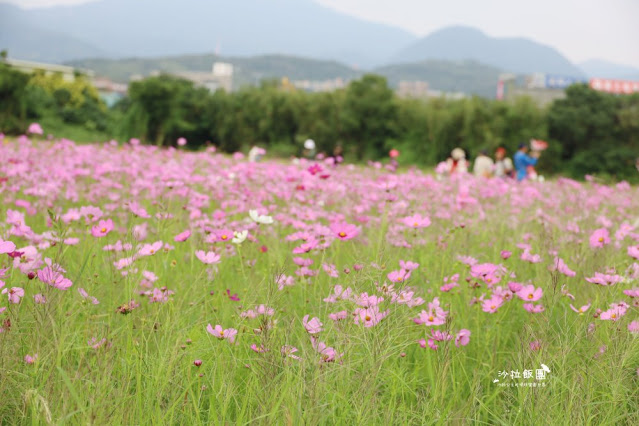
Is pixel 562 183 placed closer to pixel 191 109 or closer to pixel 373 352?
pixel 373 352

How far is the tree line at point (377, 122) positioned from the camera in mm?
26094

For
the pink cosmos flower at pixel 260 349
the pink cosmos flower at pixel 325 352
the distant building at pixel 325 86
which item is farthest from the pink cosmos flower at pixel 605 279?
the distant building at pixel 325 86

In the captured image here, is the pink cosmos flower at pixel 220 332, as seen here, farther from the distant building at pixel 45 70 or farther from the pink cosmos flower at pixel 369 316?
the distant building at pixel 45 70

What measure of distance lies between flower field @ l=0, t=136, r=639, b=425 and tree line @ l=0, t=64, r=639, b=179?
23.3 m

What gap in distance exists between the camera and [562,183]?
708cm

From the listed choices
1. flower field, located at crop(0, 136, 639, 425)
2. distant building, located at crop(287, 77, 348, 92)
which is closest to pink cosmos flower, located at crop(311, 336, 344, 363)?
flower field, located at crop(0, 136, 639, 425)

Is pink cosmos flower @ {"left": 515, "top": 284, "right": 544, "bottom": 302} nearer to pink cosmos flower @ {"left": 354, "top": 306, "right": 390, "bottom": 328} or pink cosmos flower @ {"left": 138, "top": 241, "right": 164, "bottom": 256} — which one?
pink cosmos flower @ {"left": 354, "top": 306, "right": 390, "bottom": 328}

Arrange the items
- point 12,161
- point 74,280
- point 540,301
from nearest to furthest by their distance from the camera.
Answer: point 74,280
point 540,301
point 12,161

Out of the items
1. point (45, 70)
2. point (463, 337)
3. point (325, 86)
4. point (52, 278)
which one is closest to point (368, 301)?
point (463, 337)

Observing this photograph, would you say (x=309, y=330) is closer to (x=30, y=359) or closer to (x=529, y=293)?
(x=30, y=359)

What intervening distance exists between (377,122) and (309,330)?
27.4 m

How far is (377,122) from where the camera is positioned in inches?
1110

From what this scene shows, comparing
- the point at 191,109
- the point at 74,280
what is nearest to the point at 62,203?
the point at 74,280

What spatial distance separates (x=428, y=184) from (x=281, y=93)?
25561 mm
